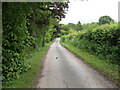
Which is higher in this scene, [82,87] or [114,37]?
[114,37]

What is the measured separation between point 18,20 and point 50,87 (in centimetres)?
333

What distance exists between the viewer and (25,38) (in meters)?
6.79

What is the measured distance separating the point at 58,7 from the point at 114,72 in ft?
25.8

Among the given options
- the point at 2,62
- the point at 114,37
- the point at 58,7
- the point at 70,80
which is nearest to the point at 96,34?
the point at 114,37

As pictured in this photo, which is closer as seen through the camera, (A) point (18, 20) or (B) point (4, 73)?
(B) point (4, 73)

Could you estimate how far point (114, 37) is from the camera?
388 inches

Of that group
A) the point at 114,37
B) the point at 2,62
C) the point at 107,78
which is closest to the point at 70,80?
the point at 107,78

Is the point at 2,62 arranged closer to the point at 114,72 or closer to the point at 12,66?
the point at 12,66

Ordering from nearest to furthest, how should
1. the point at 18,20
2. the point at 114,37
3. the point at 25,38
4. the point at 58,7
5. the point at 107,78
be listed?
1. the point at 18,20
2. the point at 107,78
3. the point at 25,38
4. the point at 114,37
5. the point at 58,7

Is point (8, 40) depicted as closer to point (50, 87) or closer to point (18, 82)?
point (18, 82)

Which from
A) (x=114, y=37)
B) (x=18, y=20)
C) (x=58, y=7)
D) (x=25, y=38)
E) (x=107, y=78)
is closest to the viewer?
(x=18, y=20)

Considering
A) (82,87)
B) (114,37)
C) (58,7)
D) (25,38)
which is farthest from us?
(58,7)

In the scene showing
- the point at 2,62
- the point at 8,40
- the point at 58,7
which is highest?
the point at 58,7

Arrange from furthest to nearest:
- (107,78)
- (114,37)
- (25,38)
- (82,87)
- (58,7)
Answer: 1. (58,7)
2. (114,37)
3. (25,38)
4. (107,78)
5. (82,87)
